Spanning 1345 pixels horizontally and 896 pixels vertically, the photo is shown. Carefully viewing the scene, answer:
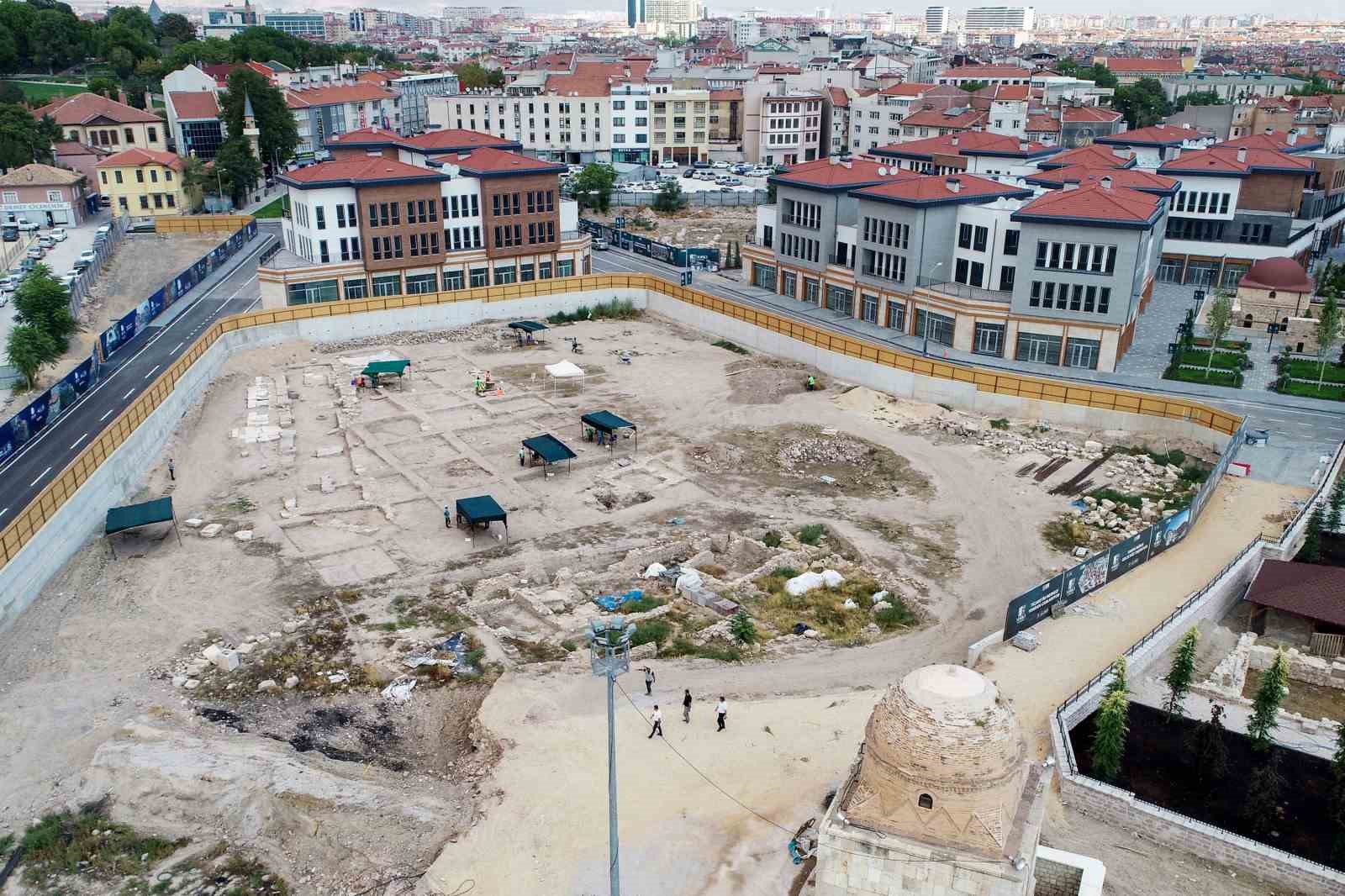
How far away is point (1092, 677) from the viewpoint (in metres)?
31.0

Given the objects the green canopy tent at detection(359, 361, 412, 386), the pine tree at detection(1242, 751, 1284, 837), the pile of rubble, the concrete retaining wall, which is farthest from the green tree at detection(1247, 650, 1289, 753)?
the pile of rubble

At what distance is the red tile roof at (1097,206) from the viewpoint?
60594mm

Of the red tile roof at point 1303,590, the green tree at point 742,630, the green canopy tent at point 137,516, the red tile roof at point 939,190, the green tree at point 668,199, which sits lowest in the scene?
the green tree at point 742,630

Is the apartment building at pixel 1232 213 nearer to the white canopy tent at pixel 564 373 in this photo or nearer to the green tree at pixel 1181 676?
the white canopy tent at pixel 564 373

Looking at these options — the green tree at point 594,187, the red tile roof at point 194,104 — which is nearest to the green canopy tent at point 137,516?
the green tree at point 594,187

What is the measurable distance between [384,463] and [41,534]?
16.3m

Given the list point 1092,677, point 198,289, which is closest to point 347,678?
point 1092,677

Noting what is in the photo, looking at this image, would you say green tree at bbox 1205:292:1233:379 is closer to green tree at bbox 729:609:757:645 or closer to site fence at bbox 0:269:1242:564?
site fence at bbox 0:269:1242:564

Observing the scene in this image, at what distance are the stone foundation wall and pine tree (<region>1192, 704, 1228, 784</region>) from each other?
838 cm

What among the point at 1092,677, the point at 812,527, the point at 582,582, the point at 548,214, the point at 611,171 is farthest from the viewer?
the point at 611,171

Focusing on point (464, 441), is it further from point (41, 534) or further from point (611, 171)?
point (611, 171)

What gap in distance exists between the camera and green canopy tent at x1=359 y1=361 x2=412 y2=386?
62.0 m

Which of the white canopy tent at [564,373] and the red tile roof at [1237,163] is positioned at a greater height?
the red tile roof at [1237,163]

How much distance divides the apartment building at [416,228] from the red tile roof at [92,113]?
57961 mm
